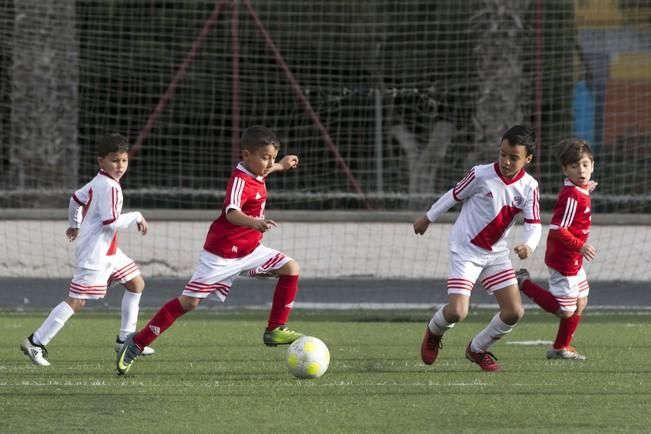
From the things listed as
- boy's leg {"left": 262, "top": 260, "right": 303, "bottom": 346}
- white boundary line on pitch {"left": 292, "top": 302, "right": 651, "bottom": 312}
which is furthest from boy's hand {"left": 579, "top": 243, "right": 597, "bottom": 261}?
white boundary line on pitch {"left": 292, "top": 302, "right": 651, "bottom": 312}

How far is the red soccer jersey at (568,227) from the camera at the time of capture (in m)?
9.35

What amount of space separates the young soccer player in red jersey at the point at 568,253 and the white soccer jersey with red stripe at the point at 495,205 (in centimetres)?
79

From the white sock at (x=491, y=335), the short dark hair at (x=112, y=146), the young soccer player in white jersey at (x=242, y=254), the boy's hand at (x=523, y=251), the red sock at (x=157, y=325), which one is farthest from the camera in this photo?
the short dark hair at (x=112, y=146)

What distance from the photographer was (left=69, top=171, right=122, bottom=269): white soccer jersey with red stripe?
30.1 feet

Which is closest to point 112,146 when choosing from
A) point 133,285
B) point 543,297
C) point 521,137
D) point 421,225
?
point 133,285

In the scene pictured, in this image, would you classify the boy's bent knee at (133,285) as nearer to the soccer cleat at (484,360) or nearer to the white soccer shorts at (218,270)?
the white soccer shorts at (218,270)

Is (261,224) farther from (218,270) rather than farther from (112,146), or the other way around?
(112,146)

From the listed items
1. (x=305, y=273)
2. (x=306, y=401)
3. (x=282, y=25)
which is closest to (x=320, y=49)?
(x=282, y=25)

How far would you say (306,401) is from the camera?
7121 millimetres

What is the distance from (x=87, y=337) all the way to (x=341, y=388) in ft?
12.6

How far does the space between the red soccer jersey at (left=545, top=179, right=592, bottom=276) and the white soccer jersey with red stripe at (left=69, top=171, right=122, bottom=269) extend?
3.04 m

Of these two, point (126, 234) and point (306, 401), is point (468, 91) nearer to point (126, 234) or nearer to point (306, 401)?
point (126, 234)

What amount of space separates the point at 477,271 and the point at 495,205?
1.44ft

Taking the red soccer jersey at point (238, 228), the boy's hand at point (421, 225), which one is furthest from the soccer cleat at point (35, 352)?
the boy's hand at point (421, 225)
